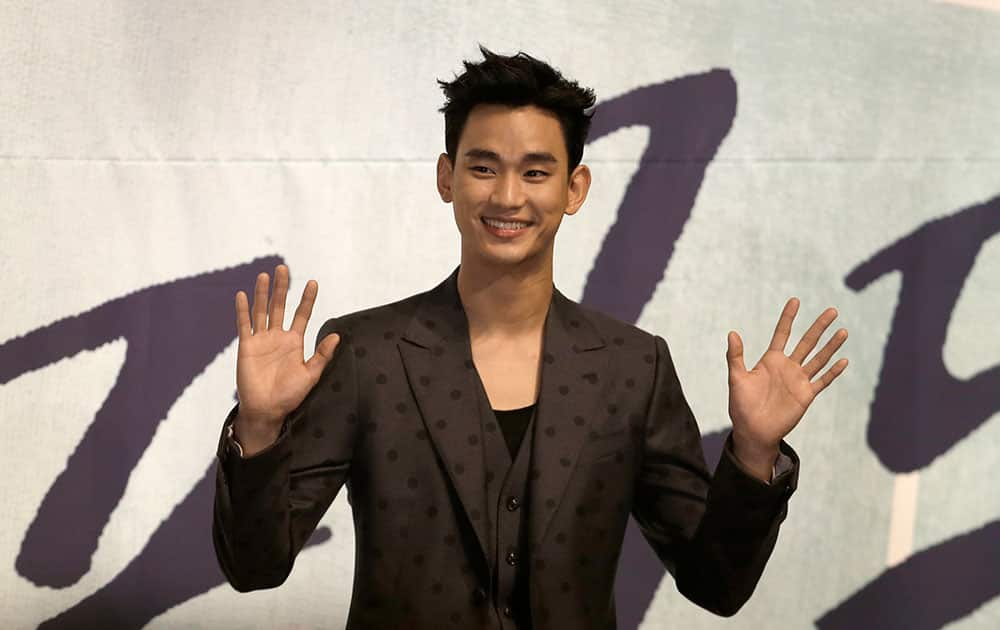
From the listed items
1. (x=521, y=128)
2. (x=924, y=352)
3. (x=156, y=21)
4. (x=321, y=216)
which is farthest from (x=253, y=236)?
(x=924, y=352)

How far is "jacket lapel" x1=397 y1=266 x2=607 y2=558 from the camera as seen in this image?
1.44 m

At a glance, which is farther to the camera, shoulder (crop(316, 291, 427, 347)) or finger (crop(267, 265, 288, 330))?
shoulder (crop(316, 291, 427, 347))

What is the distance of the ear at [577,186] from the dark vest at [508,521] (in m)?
0.33

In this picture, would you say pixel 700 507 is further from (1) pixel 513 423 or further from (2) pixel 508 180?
(2) pixel 508 180

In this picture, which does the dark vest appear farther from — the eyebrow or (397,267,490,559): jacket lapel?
the eyebrow

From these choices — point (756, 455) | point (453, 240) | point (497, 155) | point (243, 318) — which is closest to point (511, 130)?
point (497, 155)

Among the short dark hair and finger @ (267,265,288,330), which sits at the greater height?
the short dark hair

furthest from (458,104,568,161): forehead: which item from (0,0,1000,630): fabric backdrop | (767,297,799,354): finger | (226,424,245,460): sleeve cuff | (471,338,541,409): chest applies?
(0,0,1000,630): fabric backdrop

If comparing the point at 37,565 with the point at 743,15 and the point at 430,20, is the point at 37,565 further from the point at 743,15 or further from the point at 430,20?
the point at 743,15

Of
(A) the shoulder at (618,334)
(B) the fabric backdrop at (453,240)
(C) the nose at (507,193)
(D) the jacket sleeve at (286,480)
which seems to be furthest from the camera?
(B) the fabric backdrop at (453,240)

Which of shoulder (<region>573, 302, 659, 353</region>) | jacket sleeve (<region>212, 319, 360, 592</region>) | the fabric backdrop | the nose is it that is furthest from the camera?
the fabric backdrop

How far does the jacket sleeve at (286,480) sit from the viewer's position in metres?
1.37

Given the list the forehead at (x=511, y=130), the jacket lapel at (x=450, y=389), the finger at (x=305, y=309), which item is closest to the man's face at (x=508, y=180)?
the forehead at (x=511, y=130)

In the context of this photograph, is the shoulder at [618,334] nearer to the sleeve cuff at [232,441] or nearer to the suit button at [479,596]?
the suit button at [479,596]
